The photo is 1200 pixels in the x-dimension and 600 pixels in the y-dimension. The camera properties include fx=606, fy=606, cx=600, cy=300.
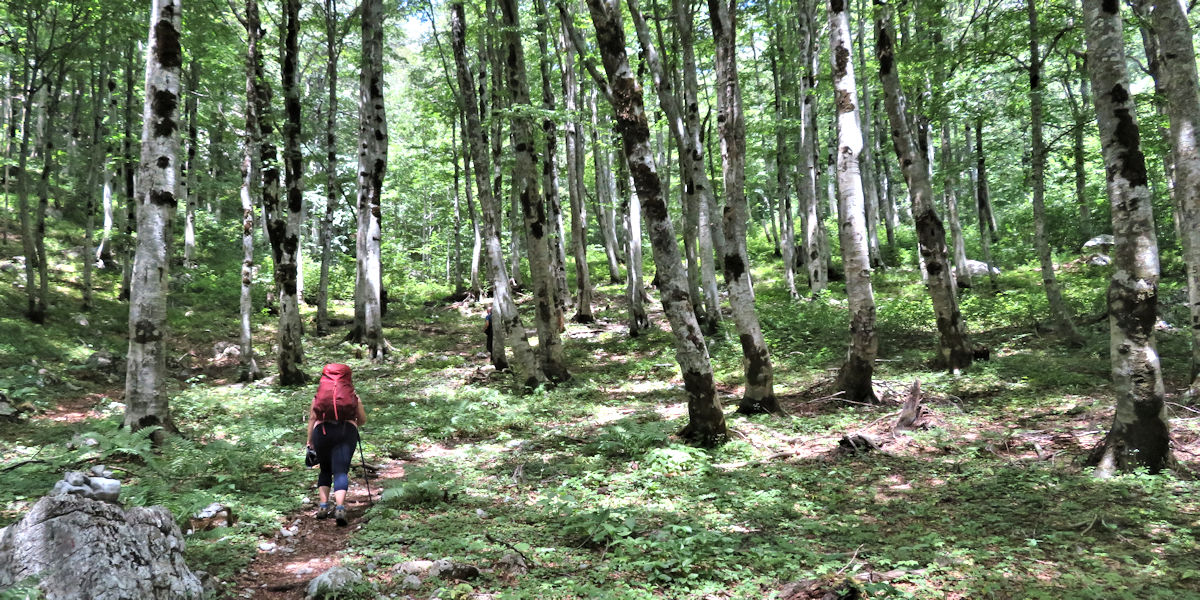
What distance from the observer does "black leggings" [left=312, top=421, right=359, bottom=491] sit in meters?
5.79

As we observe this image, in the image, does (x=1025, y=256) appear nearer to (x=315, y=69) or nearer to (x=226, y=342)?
(x=226, y=342)

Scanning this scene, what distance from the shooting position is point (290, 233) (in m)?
13.7

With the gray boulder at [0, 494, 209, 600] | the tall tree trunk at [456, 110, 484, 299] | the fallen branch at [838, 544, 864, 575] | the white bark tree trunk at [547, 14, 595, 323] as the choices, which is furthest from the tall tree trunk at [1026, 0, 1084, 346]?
the tall tree trunk at [456, 110, 484, 299]

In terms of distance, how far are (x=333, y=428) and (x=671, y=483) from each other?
3392mm

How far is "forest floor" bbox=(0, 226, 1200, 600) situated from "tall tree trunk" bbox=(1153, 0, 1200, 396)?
2046mm

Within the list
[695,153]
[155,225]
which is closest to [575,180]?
[695,153]

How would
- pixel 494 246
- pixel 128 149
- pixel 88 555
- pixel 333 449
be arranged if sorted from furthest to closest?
pixel 128 149
pixel 494 246
pixel 333 449
pixel 88 555

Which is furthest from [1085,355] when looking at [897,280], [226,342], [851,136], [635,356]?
[226,342]

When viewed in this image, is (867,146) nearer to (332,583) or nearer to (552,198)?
(552,198)

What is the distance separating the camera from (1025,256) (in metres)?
25.2

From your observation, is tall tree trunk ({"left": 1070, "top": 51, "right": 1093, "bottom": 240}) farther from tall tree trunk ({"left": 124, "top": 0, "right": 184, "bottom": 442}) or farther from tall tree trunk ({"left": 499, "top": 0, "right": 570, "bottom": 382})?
tall tree trunk ({"left": 124, "top": 0, "right": 184, "bottom": 442})

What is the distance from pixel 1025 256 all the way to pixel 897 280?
23.8 ft

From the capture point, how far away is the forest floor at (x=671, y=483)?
3.98 meters

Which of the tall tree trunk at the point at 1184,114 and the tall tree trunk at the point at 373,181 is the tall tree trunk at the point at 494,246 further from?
the tall tree trunk at the point at 1184,114
